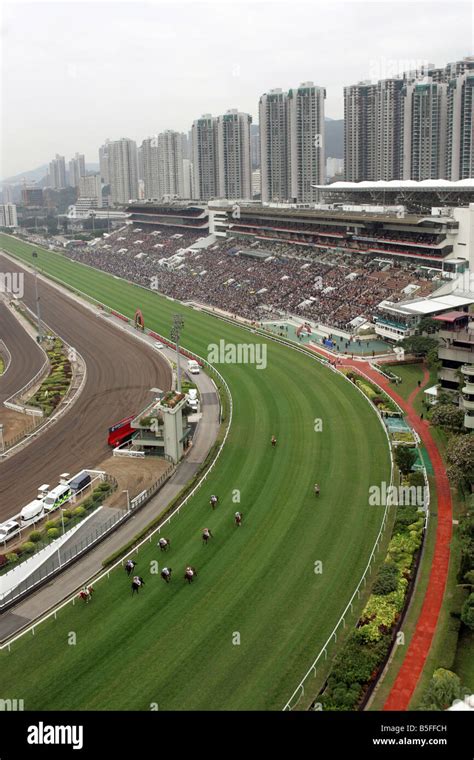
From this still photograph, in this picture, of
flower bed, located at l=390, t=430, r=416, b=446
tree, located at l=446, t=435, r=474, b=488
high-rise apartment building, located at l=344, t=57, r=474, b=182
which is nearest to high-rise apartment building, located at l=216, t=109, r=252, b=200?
high-rise apartment building, located at l=344, t=57, r=474, b=182

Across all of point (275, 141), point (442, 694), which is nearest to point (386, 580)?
point (442, 694)

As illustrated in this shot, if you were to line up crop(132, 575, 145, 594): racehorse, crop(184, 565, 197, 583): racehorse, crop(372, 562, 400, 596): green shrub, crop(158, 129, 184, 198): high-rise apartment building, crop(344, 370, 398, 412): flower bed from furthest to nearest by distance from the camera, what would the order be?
crop(158, 129, 184, 198): high-rise apartment building
crop(344, 370, 398, 412): flower bed
crop(184, 565, 197, 583): racehorse
crop(132, 575, 145, 594): racehorse
crop(372, 562, 400, 596): green shrub

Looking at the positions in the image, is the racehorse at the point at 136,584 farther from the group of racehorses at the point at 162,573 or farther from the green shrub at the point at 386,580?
the green shrub at the point at 386,580

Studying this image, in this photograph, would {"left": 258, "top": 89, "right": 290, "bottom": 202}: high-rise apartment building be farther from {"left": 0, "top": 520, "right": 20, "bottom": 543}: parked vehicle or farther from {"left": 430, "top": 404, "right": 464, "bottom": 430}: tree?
{"left": 0, "top": 520, "right": 20, "bottom": 543}: parked vehicle

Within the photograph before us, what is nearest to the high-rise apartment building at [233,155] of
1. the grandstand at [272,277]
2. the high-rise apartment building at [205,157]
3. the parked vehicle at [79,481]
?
the high-rise apartment building at [205,157]

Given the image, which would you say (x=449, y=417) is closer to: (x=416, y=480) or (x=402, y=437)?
(x=402, y=437)
